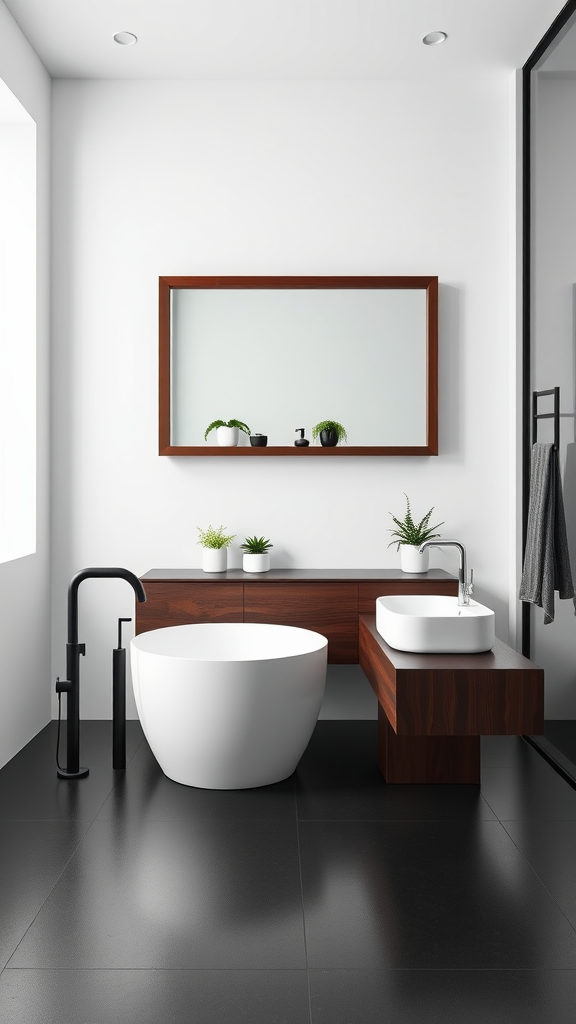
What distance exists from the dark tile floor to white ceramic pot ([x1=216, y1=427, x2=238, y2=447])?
151 centimetres

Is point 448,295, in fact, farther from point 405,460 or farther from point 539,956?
point 539,956

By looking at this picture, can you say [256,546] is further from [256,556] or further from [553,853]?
[553,853]

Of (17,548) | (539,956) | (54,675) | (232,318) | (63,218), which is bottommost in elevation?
(539,956)

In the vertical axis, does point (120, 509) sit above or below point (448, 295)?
below

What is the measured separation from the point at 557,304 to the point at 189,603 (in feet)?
6.71

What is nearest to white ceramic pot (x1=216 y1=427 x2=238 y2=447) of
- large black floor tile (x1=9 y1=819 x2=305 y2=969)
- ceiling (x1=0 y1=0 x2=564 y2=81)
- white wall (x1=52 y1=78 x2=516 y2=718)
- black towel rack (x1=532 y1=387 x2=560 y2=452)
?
white wall (x1=52 y1=78 x2=516 y2=718)

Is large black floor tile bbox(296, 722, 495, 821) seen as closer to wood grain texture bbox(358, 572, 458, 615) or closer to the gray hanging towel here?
wood grain texture bbox(358, 572, 458, 615)

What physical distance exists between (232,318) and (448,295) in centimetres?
106

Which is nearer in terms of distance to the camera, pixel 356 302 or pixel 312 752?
pixel 312 752

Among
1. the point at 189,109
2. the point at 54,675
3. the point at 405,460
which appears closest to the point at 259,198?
the point at 189,109

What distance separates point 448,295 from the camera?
4086 millimetres

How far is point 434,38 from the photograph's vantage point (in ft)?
12.0

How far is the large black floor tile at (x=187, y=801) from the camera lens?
295 centimetres

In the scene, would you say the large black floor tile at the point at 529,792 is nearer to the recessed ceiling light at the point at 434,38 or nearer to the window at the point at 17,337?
the window at the point at 17,337
